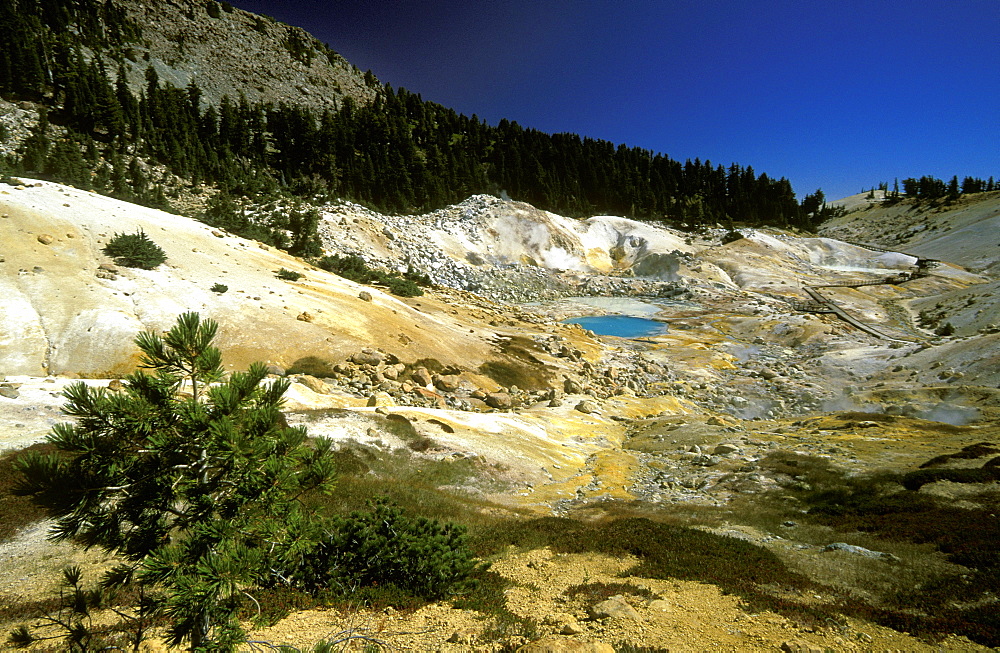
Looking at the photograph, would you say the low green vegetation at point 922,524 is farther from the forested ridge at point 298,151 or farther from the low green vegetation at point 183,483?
the forested ridge at point 298,151

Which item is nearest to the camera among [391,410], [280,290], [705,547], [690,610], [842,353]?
[690,610]

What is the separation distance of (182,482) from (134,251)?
79.9 feet

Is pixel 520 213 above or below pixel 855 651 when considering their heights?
above

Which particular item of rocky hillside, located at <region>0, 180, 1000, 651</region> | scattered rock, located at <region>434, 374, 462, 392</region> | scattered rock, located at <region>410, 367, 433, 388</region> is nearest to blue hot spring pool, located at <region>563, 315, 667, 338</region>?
rocky hillside, located at <region>0, 180, 1000, 651</region>

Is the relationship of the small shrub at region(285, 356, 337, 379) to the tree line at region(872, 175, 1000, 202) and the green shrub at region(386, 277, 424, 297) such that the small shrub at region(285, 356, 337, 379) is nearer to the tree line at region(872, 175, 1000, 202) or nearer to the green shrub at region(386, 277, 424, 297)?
the green shrub at region(386, 277, 424, 297)

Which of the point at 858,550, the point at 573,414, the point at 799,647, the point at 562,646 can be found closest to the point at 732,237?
the point at 573,414

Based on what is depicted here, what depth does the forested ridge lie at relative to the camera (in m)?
51.2

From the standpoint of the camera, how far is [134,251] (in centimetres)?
2225

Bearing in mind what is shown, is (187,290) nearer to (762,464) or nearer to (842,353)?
(762,464)

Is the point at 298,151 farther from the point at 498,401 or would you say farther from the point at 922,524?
the point at 922,524

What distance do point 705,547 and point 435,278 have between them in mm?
47271

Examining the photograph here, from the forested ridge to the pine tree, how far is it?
39.0 metres

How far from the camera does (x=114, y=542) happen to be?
3830 mm

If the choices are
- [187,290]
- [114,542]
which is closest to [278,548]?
[114,542]
